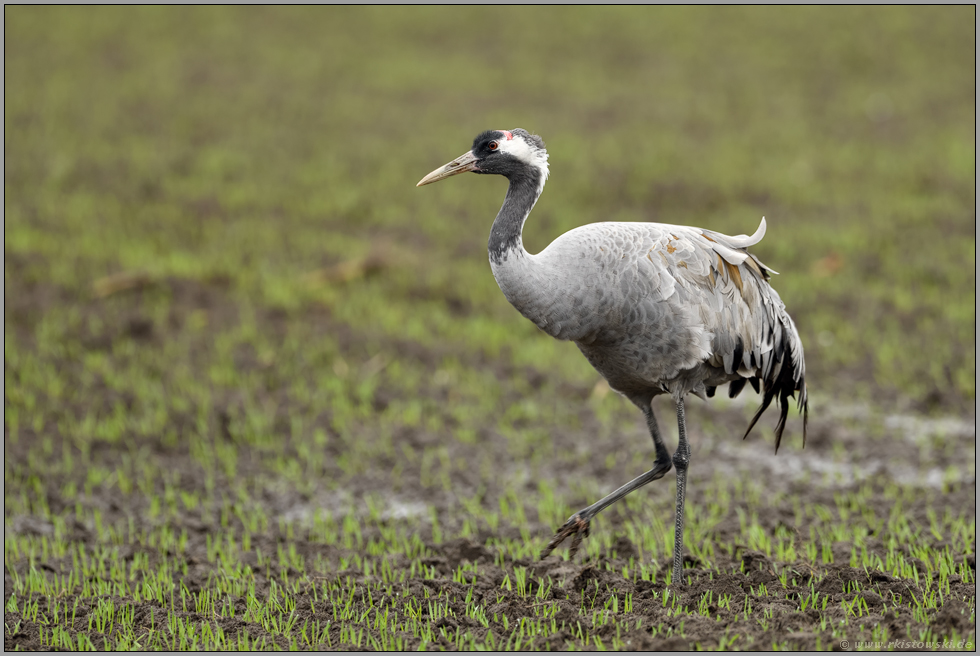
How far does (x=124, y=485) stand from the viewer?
6266 millimetres

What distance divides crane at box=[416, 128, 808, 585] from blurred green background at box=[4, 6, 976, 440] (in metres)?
3.46

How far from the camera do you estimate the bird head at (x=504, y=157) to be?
4.16m

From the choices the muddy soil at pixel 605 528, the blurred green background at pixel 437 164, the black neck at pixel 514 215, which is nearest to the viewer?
the muddy soil at pixel 605 528

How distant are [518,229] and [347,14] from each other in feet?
59.2

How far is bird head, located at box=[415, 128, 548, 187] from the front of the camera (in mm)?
4164

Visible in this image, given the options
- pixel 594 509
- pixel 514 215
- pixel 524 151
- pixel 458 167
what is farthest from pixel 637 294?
pixel 594 509

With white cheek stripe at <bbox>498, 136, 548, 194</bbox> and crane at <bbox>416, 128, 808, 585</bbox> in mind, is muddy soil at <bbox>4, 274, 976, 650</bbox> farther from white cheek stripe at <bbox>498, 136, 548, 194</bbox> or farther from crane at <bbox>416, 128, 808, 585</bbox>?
white cheek stripe at <bbox>498, 136, 548, 194</bbox>

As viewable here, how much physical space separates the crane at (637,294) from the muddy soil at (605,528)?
0.46 m

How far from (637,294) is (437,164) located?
9.47m

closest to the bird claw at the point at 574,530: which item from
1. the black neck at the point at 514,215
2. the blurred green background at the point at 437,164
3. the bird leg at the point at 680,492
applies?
the bird leg at the point at 680,492

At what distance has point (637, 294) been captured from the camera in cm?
418

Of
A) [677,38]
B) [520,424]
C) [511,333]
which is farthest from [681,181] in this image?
→ [677,38]

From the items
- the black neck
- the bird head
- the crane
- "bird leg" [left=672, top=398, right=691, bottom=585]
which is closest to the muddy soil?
"bird leg" [left=672, top=398, right=691, bottom=585]

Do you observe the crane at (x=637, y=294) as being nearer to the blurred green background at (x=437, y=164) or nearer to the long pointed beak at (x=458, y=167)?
the long pointed beak at (x=458, y=167)
